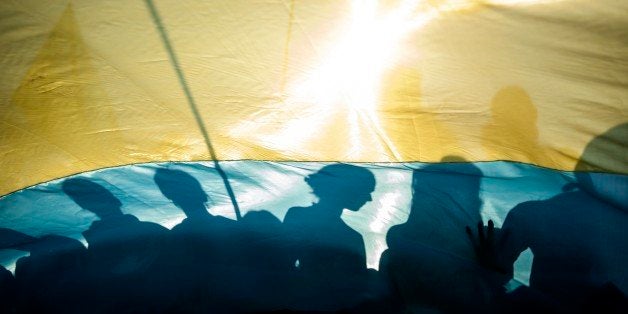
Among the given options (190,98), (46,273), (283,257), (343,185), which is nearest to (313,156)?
(343,185)

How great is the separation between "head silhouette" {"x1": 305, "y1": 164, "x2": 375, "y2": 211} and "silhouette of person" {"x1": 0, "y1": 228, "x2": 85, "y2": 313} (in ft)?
4.35

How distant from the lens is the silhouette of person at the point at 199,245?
1.86 m

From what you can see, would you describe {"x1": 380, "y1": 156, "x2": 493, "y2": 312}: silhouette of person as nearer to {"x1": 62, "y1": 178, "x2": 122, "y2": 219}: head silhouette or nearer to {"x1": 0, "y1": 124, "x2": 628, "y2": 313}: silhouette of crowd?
{"x1": 0, "y1": 124, "x2": 628, "y2": 313}: silhouette of crowd

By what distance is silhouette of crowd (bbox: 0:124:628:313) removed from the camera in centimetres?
168

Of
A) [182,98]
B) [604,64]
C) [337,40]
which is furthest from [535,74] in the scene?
[182,98]

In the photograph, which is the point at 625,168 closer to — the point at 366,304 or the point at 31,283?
the point at 366,304

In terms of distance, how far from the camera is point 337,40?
60.6 inches

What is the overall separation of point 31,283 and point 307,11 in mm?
2007

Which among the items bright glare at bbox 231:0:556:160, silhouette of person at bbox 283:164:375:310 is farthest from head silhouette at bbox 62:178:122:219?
silhouette of person at bbox 283:164:375:310

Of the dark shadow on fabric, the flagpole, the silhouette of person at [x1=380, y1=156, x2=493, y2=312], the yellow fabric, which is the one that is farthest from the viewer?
the dark shadow on fabric

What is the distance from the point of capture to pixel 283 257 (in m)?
1.87

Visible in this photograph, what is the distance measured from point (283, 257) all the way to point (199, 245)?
0.47 metres

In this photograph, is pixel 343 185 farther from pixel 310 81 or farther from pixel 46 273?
pixel 46 273

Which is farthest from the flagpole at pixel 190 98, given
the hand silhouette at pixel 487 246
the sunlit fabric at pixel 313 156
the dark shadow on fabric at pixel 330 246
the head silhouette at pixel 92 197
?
the hand silhouette at pixel 487 246
